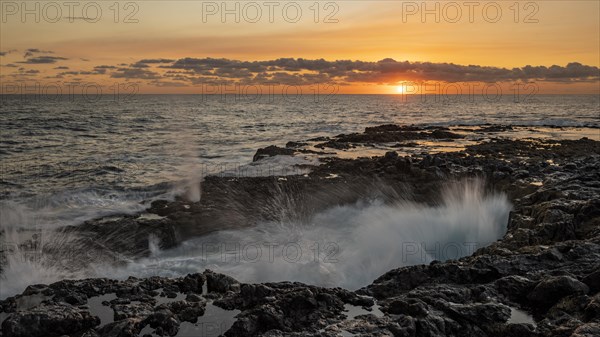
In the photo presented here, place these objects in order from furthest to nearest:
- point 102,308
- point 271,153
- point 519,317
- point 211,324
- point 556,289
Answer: point 271,153, point 102,308, point 211,324, point 556,289, point 519,317

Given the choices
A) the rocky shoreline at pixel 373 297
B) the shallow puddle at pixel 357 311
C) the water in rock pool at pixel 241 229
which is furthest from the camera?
the water in rock pool at pixel 241 229

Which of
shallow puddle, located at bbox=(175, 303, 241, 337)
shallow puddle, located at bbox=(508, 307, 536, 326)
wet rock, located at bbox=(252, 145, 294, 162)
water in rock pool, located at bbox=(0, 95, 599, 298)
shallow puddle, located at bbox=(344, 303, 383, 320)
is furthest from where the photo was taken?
wet rock, located at bbox=(252, 145, 294, 162)

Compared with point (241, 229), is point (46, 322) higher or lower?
higher

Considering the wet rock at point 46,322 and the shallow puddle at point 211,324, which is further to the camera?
the shallow puddle at point 211,324

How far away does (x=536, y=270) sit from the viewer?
819 centimetres

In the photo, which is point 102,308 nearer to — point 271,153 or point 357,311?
point 357,311

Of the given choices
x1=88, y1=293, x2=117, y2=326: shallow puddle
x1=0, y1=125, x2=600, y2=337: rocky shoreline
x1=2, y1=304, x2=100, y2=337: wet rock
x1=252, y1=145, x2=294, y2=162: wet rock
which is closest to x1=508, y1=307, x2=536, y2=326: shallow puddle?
x1=0, y1=125, x2=600, y2=337: rocky shoreline

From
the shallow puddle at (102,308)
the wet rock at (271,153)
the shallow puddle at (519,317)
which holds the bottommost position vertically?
the shallow puddle at (102,308)

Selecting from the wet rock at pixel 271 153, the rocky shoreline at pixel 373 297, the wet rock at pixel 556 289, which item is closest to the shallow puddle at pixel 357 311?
the rocky shoreline at pixel 373 297

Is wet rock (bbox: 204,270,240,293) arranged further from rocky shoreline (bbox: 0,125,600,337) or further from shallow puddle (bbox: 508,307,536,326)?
shallow puddle (bbox: 508,307,536,326)

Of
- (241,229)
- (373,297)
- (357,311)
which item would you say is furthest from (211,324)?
(241,229)

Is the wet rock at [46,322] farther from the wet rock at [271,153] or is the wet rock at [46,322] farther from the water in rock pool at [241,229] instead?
the wet rock at [271,153]

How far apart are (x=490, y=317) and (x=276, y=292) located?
337 centimetres

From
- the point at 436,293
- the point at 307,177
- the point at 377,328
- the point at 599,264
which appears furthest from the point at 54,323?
the point at 307,177
